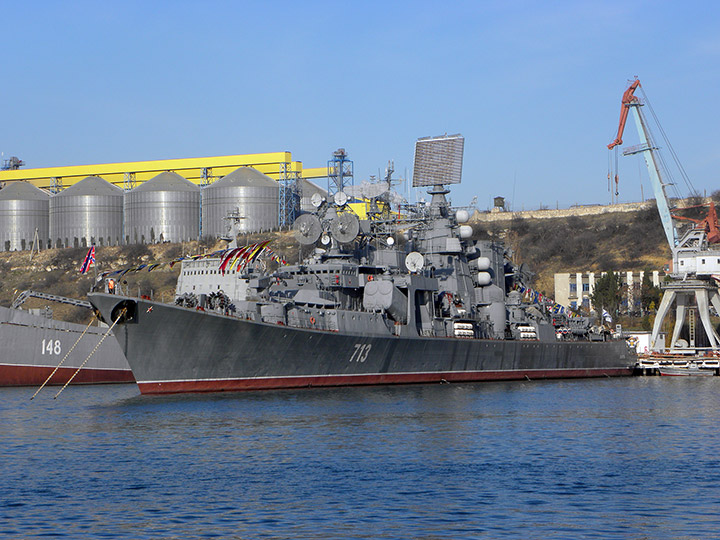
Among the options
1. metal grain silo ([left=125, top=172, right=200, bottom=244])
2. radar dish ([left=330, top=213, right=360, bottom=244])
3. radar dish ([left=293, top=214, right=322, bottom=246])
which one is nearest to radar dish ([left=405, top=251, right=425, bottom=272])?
radar dish ([left=330, top=213, right=360, bottom=244])

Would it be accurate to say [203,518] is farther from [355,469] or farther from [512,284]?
[512,284]

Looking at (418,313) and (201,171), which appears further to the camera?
(201,171)

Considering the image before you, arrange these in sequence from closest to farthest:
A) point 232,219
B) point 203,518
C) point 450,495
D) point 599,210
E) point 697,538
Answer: point 697,538 < point 203,518 < point 450,495 < point 232,219 < point 599,210

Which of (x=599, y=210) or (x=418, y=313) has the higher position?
(x=599, y=210)

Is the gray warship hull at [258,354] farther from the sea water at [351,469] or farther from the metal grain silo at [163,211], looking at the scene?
the metal grain silo at [163,211]

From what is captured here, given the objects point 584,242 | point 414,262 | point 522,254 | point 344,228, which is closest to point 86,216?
point 522,254

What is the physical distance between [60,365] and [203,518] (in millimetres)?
27748

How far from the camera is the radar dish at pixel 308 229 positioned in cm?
4516

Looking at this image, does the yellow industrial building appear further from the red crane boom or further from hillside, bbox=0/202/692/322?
the red crane boom

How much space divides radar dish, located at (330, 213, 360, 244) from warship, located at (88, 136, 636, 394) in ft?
0.25

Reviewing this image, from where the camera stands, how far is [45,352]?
42938mm

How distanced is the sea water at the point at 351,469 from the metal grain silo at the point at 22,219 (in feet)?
255

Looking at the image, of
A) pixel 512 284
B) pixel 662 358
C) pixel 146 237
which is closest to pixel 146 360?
pixel 512 284

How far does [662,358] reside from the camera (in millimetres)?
61000
